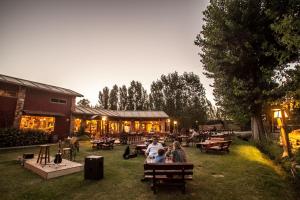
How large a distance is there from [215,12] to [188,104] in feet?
141

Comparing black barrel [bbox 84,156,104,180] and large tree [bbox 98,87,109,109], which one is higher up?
large tree [bbox 98,87,109,109]

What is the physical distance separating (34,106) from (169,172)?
65.0ft

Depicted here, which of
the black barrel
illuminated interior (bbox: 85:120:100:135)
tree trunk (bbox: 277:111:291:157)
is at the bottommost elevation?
the black barrel

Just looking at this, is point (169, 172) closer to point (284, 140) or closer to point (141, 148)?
point (141, 148)

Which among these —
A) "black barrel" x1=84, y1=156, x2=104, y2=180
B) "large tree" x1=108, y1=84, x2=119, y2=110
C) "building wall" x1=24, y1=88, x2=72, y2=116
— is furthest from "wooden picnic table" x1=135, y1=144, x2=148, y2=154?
"large tree" x1=108, y1=84, x2=119, y2=110

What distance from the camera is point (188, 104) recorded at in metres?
54.4

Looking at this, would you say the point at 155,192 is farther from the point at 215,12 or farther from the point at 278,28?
the point at 215,12

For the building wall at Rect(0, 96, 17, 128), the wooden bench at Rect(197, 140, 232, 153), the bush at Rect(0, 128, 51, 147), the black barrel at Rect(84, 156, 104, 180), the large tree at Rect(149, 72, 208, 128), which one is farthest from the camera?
the large tree at Rect(149, 72, 208, 128)

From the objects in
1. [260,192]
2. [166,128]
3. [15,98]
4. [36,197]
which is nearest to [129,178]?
[36,197]

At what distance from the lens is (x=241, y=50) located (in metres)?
12.4

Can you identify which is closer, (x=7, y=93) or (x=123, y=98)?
(x=7, y=93)

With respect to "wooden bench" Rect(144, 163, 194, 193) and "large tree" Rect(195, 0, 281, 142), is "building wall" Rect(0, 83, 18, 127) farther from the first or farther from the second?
"large tree" Rect(195, 0, 281, 142)

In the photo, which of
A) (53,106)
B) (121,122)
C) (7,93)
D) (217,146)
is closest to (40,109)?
(53,106)

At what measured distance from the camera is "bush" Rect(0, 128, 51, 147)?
1522 centimetres
